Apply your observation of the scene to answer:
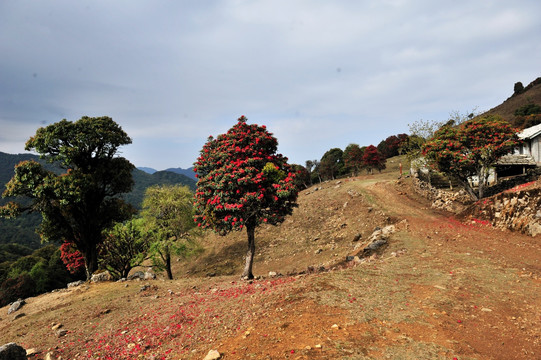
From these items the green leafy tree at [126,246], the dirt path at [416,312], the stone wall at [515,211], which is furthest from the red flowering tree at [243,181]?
the stone wall at [515,211]

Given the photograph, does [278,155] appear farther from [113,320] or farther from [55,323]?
[55,323]

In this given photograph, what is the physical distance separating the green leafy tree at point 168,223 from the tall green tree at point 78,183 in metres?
2.76

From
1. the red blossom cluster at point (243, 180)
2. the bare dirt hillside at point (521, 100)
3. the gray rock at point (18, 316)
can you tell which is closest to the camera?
the red blossom cluster at point (243, 180)

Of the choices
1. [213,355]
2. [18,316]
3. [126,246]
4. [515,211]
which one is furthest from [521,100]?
[18,316]

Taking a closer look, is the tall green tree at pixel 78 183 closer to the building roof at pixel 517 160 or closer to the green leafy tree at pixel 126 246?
the green leafy tree at pixel 126 246

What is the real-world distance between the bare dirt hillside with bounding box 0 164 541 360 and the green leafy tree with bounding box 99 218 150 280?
Answer: 16.3ft

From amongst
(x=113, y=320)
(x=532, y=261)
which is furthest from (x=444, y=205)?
(x=113, y=320)

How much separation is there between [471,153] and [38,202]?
40.9 m

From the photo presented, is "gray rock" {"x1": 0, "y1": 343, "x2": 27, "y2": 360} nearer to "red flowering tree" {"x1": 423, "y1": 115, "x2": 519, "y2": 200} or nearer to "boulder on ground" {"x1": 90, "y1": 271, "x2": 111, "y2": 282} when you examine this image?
"boulder on ground" {"x1": 90, "y1": 271, "x2": 111, "y2": 282}

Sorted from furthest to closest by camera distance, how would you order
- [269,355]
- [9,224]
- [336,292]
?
1. [9,224]
2. [336,292]
3. [269,355]

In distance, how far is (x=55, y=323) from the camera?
13398 mm

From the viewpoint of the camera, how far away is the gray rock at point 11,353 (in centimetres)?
798

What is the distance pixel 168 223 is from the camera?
2680cm

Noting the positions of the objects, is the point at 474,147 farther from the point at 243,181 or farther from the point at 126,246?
the point at 126,246
